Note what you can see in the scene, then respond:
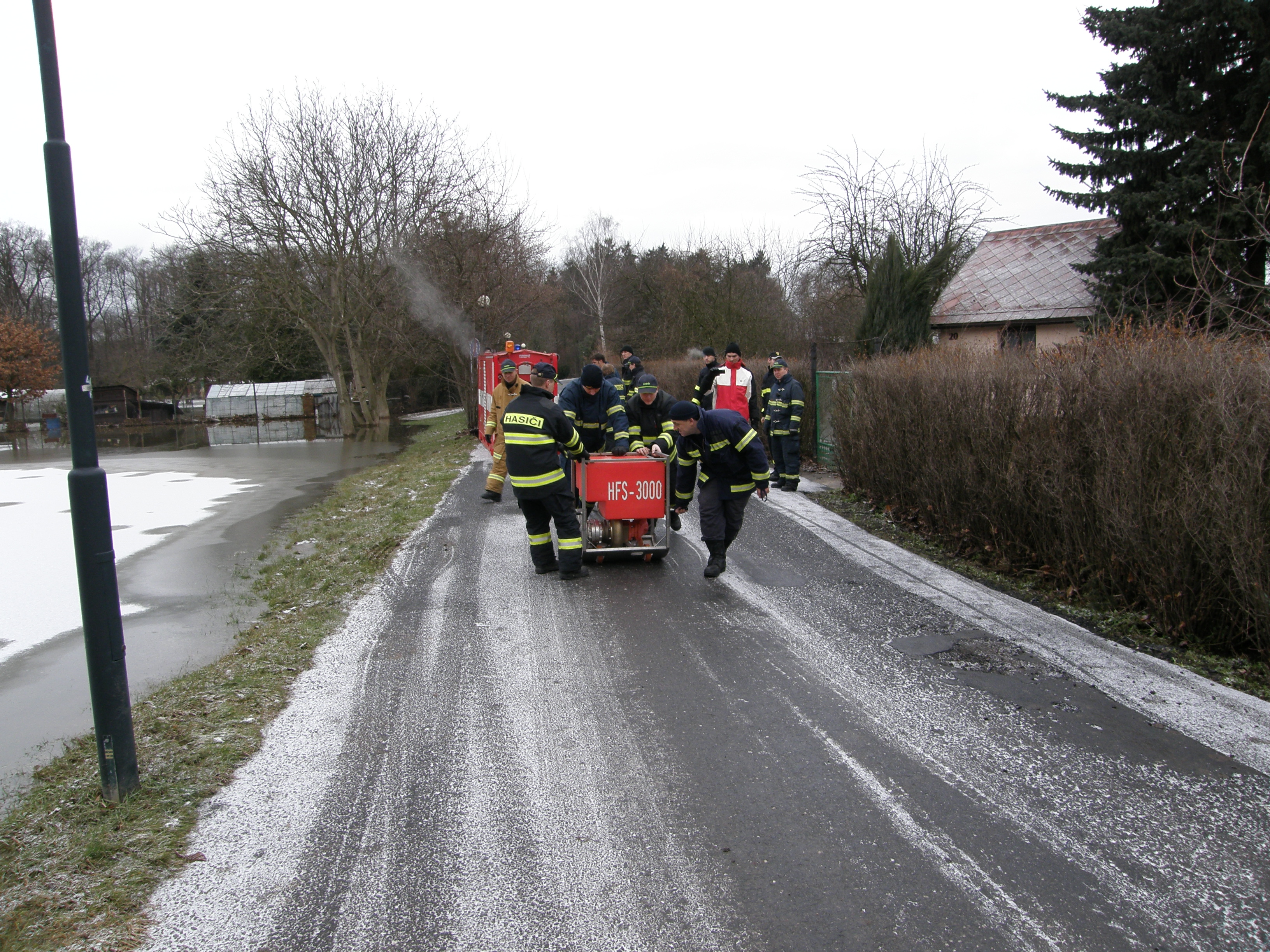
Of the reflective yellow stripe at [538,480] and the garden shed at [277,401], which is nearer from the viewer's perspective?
the reflective yellow stripe at [538,480]

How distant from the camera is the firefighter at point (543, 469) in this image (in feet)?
22.5

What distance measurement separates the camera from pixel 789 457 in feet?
37.9

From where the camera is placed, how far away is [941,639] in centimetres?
559

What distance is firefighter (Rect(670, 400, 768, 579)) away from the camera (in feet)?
22.3

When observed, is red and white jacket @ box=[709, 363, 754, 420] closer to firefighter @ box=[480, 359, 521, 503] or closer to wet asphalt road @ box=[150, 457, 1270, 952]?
firefighter @ box=[480, 359, 521, 503]

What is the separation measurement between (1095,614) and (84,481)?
643 centimetres

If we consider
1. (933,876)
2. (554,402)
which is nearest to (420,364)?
(554,402)

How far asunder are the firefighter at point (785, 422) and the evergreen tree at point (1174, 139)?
6140 millimetres

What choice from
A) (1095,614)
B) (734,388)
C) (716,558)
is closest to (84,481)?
(716,558)

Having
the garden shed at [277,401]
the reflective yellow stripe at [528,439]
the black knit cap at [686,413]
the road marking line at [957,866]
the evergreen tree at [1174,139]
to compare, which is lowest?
the road marking line at [957,866]

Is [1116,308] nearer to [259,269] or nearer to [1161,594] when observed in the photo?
[1161,594]

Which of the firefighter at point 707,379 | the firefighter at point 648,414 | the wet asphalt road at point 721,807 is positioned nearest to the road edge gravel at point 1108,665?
the wet asphalt road at point 721,807

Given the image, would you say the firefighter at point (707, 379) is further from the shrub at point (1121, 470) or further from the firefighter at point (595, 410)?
the shrub at point (1121, 470)

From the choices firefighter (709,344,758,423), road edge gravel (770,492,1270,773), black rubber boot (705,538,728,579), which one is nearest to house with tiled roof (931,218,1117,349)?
firefighter (709,344,758,423)
